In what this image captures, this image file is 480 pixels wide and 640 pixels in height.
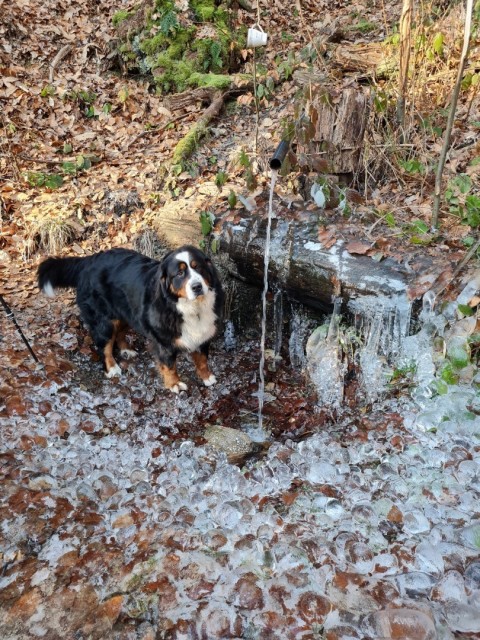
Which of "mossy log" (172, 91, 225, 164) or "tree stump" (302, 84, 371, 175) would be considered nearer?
"tree stump" (302, 84, 371, 175)

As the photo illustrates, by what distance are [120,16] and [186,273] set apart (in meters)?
5.63

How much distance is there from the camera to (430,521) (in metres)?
2.58

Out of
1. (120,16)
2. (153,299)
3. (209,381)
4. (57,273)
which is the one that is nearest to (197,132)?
(57,273)

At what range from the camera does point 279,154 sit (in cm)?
389

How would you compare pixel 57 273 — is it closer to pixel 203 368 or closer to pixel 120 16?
pixel 203 368

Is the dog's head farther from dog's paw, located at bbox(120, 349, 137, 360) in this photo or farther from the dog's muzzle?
dog's paw, located at bbox(120, 349, 137, 360)

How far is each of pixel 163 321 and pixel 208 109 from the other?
3.63m

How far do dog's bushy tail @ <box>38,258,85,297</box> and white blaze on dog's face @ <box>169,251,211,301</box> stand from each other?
1277mm

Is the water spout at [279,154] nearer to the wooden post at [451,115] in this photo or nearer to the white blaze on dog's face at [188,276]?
the white blaze on dog's face at [188,276]

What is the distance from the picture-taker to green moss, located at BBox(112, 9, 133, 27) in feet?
23.3

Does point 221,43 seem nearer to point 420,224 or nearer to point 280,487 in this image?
point 420,224

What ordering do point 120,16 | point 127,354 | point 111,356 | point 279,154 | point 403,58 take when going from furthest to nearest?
point 120,16, point 127,354, point 403,58, point 111,356, point 279,154

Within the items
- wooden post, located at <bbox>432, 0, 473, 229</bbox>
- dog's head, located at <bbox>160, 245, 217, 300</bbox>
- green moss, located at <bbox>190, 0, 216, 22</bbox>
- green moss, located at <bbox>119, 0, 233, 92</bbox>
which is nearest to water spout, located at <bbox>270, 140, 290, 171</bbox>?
dog's head, located at <bbox>160, 245, 217, 300</bbox>

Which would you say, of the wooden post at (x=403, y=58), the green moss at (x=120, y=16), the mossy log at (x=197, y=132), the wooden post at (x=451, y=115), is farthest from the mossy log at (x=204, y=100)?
the wooden post at (x=451, y=115)
